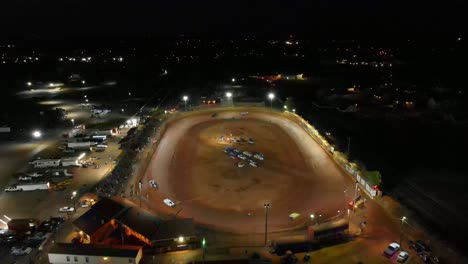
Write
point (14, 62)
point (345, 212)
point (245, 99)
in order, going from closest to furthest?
point (345, 212) → point (245, 99) → point (14, 62)

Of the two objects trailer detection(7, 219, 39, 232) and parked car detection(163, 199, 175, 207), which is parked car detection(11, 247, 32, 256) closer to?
trailer detection(7, 219, 39, 232)

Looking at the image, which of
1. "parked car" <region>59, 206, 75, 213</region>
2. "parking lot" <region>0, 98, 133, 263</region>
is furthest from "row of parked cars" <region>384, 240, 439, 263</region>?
"parked car" <region>59, 206, 75, 213</region>

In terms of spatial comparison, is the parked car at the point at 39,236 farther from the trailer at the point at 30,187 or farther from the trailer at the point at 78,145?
the trailer at the point at 78,145

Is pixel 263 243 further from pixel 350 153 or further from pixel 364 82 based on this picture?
pixel 364 82

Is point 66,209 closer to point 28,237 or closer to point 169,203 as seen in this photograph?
point 28,237

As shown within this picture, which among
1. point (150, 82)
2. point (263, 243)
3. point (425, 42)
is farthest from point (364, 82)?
point (425, 42)

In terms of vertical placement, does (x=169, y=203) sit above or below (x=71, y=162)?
below

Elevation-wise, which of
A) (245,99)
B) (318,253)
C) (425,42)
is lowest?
(318,253)

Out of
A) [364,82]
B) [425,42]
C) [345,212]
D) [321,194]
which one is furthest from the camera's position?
[425,42]

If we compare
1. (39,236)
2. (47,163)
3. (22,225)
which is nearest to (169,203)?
(39,236)
